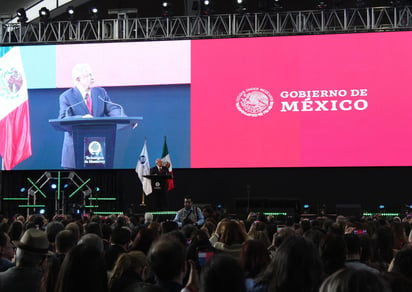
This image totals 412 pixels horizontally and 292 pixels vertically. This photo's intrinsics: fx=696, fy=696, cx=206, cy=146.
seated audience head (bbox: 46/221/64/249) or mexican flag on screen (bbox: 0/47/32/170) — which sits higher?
mexican flag on screen (bbox: 0/47/32/170)

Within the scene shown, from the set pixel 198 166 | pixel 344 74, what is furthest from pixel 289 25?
pixel 198 166

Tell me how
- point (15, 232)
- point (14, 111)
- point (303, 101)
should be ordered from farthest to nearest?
1. point (14, 111)
2. point (303, 101)
3. point (15, 232)

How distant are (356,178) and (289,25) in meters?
4.83

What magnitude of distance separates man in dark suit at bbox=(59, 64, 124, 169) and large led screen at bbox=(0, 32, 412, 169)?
0.52ft

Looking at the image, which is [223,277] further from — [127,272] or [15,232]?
[15,232]

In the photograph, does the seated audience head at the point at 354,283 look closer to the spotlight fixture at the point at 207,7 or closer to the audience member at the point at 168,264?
the audience member at the point at 168,264

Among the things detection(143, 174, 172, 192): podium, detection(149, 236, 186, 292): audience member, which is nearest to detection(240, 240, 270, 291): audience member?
detection(149, 236, 186, 292): audience member

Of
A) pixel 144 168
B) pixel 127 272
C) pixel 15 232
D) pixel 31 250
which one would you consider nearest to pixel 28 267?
pixel 31 250

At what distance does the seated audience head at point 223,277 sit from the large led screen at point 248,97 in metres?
13.9

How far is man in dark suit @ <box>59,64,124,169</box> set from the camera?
1723 centimetres

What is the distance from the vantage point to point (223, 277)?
97.6 inches

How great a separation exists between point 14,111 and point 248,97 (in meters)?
6.04

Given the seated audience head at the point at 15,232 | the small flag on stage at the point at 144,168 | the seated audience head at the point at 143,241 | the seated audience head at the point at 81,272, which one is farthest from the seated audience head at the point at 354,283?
the small flag on stage at the point at 144,168

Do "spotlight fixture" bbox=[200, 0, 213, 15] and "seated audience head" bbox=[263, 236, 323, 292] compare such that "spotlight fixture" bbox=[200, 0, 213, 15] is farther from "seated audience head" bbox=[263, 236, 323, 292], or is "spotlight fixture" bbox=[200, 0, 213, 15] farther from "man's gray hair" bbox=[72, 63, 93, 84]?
"seated audience head" bbox=[263, 236, 323, 292]
